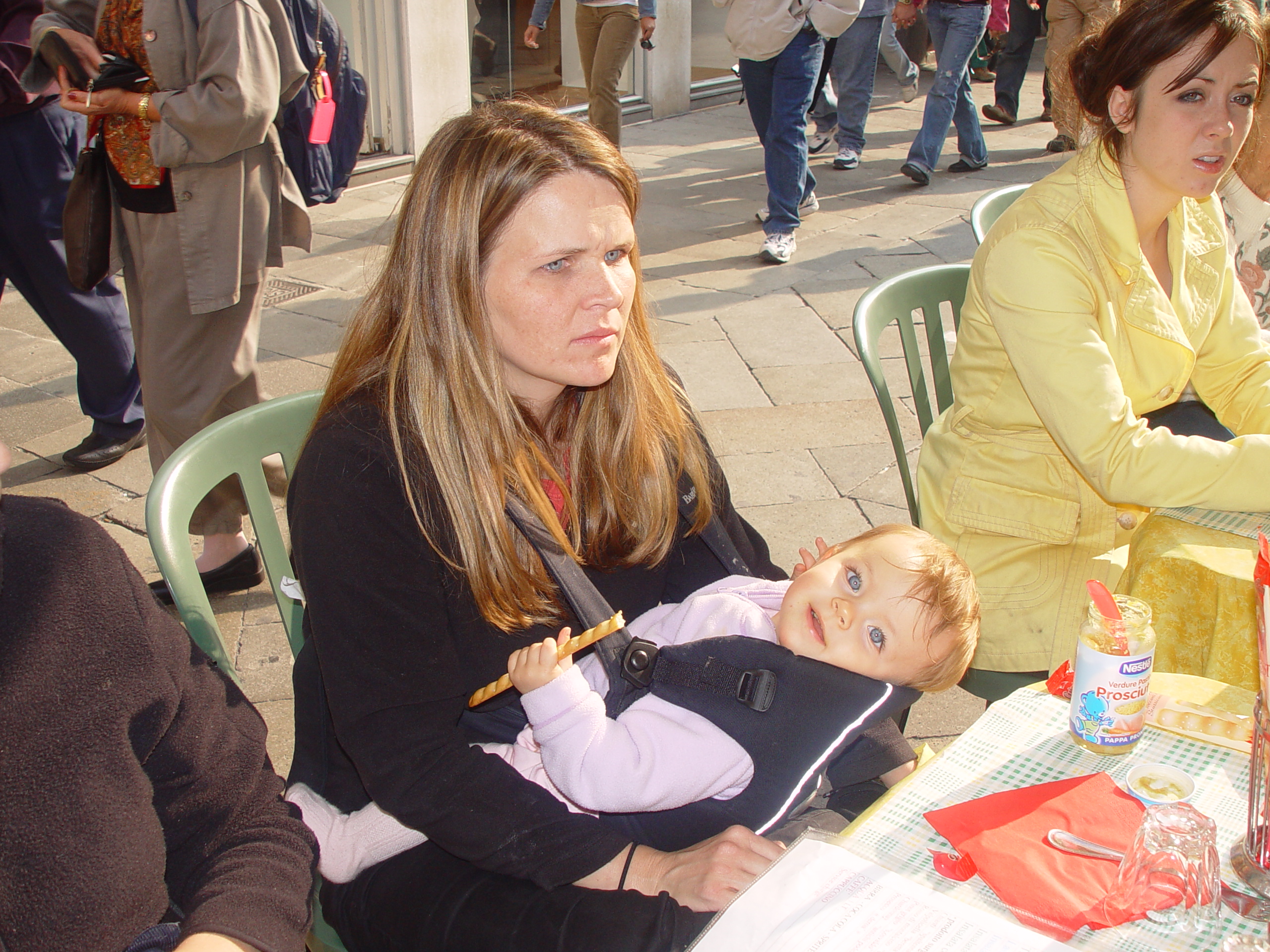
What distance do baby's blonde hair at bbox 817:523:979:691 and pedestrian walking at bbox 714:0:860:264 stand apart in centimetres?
475

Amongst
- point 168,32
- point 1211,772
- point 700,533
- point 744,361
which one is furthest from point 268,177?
point 1211,772

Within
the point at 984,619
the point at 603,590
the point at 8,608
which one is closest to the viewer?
the point at 8,608

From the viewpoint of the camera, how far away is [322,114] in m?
3.24

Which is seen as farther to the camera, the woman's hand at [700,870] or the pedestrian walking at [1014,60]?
the pedestrian walking at [1014,60]

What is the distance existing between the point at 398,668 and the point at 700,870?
0.50 metres

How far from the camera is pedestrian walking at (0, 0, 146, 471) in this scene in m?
3.54

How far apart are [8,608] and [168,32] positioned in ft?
7.30

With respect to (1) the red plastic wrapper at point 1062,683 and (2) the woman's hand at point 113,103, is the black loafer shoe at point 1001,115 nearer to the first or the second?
(2) the woman's hand at point 113,103

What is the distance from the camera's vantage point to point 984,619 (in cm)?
215

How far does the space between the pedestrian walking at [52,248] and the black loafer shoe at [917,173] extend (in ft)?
Result: 19.4

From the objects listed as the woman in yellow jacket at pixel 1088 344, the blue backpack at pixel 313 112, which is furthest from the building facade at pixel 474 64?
the woman in yellow jacket at pixel 1088 344

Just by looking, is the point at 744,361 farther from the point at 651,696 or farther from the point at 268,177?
the point at 651,696

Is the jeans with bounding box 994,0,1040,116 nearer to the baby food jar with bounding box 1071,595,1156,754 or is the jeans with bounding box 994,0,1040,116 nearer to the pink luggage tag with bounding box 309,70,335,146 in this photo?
the pink luggage tag with bounding box 309,70,335,146

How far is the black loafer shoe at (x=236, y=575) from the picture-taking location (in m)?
3.28
